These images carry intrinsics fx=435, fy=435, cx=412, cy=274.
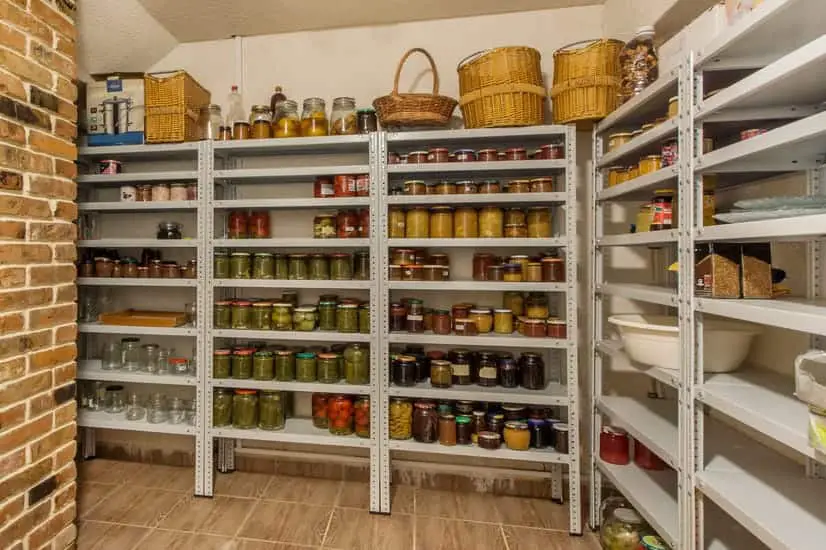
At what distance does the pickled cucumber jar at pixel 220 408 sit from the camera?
2145mm

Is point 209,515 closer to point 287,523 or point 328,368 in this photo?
point 287,523

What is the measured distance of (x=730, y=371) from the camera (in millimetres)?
1360

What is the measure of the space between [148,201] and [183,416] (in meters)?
1.12

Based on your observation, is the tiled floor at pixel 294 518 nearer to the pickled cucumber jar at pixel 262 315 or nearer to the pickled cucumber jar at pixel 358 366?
the pickled cucumber jar at pixel 358 366

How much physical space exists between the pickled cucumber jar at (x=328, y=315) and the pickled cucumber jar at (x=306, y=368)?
157 millimetres

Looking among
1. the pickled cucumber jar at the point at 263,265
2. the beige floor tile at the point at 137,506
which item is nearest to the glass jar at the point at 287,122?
the pickled cucumber jar at the point at 263,265

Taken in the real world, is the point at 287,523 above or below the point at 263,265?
below

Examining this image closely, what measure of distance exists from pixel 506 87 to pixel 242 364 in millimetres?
1776

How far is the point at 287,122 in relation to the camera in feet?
7.06

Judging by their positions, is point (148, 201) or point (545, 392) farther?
point (148, 201)

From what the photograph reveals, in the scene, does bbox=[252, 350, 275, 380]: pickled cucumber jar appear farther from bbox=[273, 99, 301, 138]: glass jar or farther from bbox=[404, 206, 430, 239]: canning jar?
bbox=[273, 99, 301, 138]: glass jar

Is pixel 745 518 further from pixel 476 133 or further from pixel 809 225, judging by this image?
Answer: pixel 476 133

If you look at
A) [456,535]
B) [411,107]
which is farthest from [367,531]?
[411,107]

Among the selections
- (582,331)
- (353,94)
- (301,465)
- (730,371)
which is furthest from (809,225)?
(301,465)
